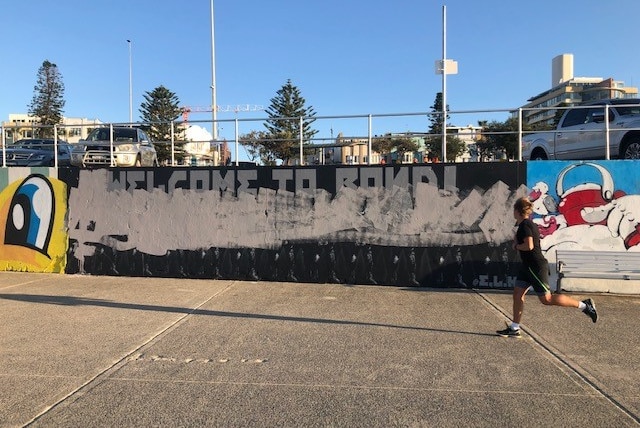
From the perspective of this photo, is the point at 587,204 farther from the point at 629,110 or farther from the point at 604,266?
the point at 629,110

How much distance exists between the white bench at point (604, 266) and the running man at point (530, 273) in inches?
134

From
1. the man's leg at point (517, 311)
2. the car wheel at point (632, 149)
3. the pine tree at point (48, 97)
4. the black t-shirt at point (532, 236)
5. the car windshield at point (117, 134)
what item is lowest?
the man's leg at point (517, 311)

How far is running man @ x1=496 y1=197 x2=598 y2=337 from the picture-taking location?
629 cm

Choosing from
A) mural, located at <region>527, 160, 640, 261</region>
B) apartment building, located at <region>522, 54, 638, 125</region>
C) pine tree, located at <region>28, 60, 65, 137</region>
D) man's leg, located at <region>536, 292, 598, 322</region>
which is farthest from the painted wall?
apartment building, located at <region>522, 54, 638, 125</region>

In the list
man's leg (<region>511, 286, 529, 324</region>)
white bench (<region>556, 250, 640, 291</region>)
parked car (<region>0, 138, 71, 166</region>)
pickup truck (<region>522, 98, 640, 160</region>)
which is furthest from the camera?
parked car (<region>0, 138, 71, 166</region>)

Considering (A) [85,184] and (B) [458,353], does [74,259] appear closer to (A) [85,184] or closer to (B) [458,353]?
(A) [85,184]

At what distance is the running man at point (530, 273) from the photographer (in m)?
6.29

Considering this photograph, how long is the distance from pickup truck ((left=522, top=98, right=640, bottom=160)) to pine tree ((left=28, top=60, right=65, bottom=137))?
189ft

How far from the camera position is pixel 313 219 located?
10.9 meters

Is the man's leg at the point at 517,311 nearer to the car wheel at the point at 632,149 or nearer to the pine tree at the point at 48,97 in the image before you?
the car wheel at the point at 632,149

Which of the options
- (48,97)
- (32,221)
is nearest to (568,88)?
(48,97)

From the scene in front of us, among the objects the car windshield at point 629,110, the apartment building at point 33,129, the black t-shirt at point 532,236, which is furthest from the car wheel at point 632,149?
the apartment building at point 33,129

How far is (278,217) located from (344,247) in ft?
5.26

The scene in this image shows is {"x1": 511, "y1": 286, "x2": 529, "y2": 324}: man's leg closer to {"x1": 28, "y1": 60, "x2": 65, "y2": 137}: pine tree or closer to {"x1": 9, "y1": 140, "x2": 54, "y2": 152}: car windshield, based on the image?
{"x1": 9, "y1": 140, "x2": 54, "y2": 152}: car windshield
